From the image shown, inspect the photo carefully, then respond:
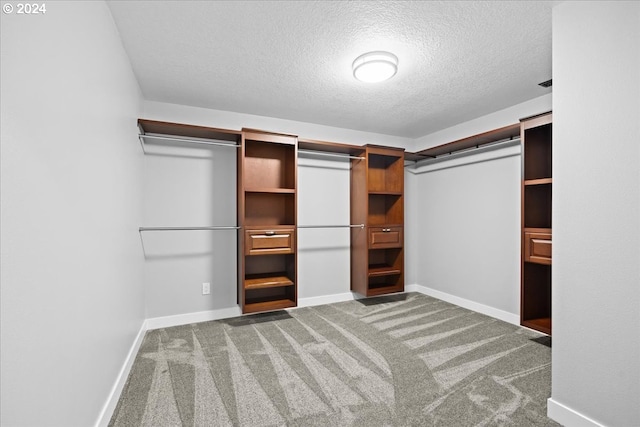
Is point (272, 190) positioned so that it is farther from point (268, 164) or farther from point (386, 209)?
point (386, 209)

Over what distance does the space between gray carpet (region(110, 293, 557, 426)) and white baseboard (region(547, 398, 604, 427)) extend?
0.16ft

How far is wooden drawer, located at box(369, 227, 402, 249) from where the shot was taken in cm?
372

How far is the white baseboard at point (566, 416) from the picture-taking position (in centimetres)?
152

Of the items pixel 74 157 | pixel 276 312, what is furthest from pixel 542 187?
pixel 74 157

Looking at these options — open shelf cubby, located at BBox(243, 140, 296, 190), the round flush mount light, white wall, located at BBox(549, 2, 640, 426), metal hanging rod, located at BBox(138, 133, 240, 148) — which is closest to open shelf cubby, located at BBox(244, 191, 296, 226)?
open shelf cubby, located at BBox(243, 140, 296, 190)

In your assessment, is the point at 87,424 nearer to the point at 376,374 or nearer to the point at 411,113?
the point at 376,374

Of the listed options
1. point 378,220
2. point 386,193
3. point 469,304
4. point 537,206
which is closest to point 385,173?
point 386,193

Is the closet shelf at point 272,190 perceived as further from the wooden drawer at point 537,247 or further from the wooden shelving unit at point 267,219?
the wooden drawer at point 537,247

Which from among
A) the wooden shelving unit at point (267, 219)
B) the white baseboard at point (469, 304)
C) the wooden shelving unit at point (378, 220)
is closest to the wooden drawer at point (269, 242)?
the wooden shelving unit at point (267, 219)

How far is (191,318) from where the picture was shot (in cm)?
320

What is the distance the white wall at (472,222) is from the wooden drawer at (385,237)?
26.9 inches

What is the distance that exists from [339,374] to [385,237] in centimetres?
199

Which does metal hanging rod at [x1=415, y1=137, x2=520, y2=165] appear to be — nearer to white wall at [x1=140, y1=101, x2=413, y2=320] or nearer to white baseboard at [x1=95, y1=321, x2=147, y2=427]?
white wall at [x1=140, y1=101, x2=413, y2=320]

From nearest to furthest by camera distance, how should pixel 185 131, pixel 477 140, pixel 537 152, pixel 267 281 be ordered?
pixel 537 152
pixel 185 131
pixel 267 281
pixel 477 140
